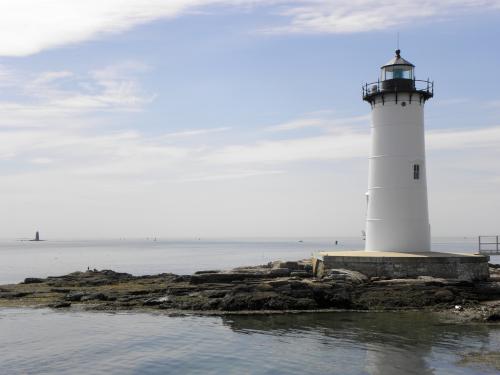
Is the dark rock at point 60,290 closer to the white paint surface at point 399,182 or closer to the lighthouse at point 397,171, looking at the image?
the lighthouse at point 397,171

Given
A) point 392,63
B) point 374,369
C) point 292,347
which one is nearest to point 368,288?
point 292,347

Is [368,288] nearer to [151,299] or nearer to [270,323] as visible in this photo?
[270,323]

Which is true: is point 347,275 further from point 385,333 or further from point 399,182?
point 385,333

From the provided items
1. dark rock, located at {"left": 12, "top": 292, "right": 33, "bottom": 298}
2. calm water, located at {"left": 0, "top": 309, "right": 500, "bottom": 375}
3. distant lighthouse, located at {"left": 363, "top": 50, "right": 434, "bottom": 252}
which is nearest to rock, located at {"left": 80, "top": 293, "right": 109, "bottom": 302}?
calm water, located at {"left": 0, "top": 309, "right": 500, "bottom": 375}

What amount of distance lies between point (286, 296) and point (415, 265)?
20.3 feet

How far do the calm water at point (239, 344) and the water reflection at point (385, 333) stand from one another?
0.03m

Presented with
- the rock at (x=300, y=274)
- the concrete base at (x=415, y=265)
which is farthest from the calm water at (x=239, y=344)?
the rock at (x=300, y=274)

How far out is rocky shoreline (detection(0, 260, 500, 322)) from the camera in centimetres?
2280

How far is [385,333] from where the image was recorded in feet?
61.9

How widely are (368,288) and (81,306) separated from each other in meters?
11.8

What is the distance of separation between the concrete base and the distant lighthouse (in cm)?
170

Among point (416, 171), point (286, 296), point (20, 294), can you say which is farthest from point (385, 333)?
point (20, 294)

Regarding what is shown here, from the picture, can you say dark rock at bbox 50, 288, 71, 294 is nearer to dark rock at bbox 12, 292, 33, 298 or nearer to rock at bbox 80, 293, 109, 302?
dark rock at bbox 12, 292, 33, 298

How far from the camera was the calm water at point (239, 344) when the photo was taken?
15.2 m
